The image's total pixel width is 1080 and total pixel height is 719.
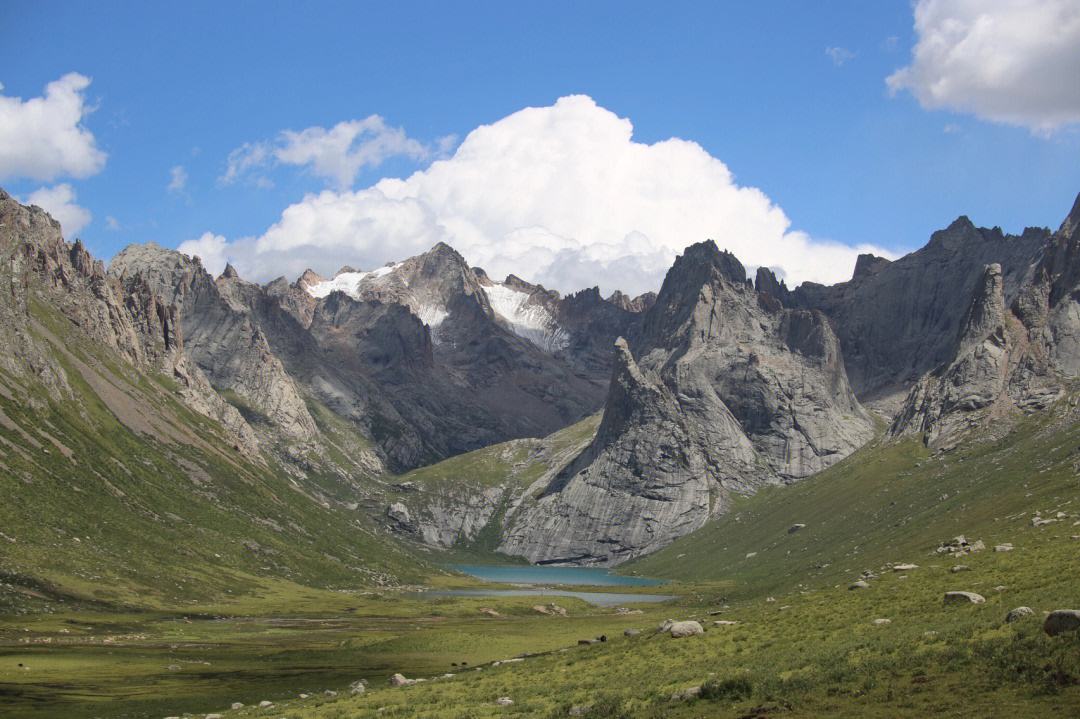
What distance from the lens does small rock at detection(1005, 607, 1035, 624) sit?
49.0m

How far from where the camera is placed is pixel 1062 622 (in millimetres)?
43719

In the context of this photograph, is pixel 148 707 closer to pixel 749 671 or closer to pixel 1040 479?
pixel 749 671

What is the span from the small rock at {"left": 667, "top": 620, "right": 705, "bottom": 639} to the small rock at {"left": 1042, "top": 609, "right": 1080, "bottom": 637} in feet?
99.6

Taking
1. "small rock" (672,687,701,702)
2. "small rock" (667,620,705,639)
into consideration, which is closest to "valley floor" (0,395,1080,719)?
"small rock" (672,687,701,702)

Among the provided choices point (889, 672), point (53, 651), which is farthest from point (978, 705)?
point (53, 651)

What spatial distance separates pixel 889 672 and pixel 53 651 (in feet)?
323

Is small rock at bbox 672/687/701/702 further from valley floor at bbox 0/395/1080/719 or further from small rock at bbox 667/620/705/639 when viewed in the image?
small rock at bbox 667/620/705/639

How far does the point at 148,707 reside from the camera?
3034 inches

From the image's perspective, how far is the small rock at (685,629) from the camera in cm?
7153

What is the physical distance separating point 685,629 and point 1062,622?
3183cm

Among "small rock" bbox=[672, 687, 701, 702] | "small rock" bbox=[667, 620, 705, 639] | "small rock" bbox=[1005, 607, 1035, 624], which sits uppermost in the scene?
"small rock" bbox=[1005, 607, 1035, 624]

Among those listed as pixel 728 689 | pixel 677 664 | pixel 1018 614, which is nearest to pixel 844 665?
pixel 728 689

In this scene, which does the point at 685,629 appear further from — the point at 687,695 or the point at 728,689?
the point at 728,689

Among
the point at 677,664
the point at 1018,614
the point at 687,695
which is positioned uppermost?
the point at 1018,614
